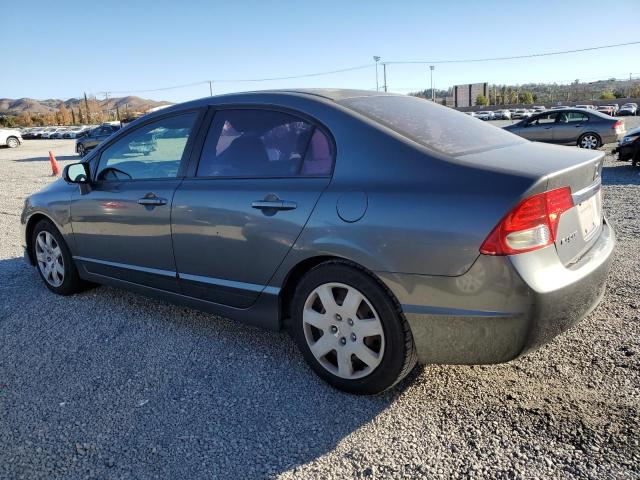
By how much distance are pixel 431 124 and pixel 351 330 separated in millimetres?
1310

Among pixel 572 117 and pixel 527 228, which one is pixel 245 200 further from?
pixel 572 117

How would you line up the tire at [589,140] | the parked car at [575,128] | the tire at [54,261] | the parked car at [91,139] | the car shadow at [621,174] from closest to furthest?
the tire at [54,261], the car shadow at [621,174], the parked car at [575,128], the tire at [589,140], the parked car at [91,139]

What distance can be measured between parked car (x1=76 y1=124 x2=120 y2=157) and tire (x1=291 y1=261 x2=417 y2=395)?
2255cm

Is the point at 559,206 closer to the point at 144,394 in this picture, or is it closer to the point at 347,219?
the point at 347,219

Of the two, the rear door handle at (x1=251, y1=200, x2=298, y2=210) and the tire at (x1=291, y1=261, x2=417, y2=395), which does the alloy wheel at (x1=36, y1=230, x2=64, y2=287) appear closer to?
the rear door handle at (x1=251, y1=200, x2=298, y2=210)

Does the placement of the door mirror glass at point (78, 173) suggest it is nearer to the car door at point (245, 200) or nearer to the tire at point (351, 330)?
the car door at point (245, 200)

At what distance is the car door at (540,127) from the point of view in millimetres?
15391

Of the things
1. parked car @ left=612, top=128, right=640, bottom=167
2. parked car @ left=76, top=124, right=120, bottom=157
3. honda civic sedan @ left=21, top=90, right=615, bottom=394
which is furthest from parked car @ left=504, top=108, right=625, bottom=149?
parked car @ left=76, top=124, right=120, bottom=157

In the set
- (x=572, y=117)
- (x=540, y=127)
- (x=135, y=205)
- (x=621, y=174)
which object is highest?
(x=135, y=205)

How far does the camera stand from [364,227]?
2545 mm

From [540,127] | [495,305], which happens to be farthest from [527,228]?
[540,127]

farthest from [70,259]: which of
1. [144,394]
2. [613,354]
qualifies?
[613,354]

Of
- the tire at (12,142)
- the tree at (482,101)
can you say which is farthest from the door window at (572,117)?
the tree at (482,101)

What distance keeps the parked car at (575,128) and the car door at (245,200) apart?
45.9ft
